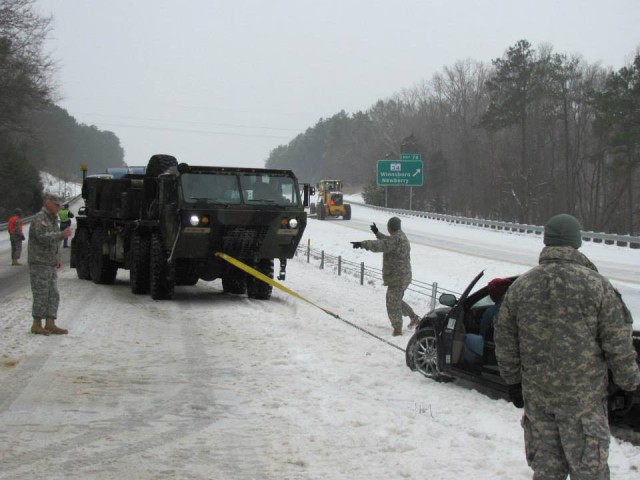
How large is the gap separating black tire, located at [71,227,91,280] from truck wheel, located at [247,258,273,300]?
6237 mm

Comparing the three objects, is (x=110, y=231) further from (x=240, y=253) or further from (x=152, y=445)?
(x=152, y=445)

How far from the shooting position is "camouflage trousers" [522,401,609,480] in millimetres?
3768

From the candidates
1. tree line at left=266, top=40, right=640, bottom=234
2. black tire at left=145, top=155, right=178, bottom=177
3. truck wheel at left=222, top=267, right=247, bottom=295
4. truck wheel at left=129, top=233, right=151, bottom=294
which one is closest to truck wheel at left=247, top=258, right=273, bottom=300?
truck wheel at left=222, top=267, right=247, bottom=295

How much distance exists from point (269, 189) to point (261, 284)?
2.25 meters

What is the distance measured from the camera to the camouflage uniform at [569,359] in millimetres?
3803

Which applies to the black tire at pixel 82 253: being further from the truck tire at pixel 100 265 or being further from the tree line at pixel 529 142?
the tree line at pixel 529 142

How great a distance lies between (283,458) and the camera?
562 centimetres

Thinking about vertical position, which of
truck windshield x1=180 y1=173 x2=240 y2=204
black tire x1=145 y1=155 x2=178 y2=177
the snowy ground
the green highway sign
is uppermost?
the green highway sign

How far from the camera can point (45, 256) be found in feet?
33.8

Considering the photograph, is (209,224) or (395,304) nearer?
(395,304)

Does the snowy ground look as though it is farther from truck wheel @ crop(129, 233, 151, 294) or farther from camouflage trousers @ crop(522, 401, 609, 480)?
truck wheel @ crop(129, 233, 151, 294)

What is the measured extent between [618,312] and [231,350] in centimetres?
693

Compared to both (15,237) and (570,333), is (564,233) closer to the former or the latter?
(570,333)

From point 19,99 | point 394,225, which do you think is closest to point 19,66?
point 19,99
